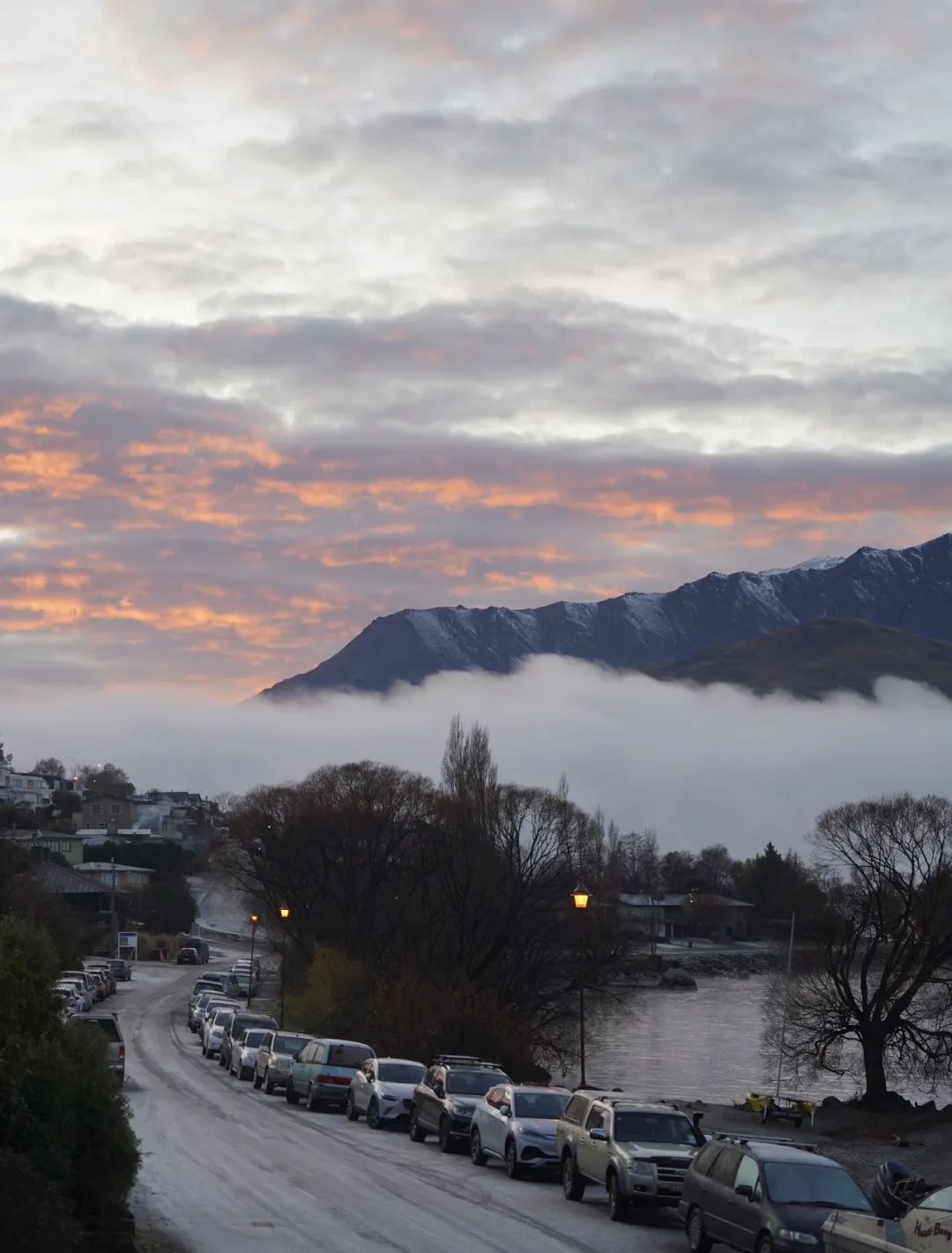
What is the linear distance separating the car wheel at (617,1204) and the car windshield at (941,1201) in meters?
7.29

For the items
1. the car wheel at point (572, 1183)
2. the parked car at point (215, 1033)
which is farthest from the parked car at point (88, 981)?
the car wheel at point (572, 1183)

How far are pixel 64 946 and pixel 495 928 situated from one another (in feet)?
81.6

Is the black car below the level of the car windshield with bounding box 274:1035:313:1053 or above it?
above

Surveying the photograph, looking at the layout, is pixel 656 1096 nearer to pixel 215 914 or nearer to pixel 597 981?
pixel 597 981

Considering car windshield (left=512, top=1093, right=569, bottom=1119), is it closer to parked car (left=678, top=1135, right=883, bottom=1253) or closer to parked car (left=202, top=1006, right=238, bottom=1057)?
parked car (left=678, top=1135, right=883, bottom=1253)

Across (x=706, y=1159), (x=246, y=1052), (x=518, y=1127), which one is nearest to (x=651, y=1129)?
(x=706, y=1159)

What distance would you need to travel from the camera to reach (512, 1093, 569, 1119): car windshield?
27.5 meters

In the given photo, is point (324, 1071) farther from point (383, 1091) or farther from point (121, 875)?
point (121, 875)

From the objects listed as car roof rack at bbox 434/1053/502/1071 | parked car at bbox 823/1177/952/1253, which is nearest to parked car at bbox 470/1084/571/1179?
car roof rack at bbox 434/1053/502/1071

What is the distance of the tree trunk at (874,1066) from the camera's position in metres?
61.7

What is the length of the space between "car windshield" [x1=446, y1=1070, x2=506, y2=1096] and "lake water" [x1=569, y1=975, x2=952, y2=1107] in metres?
30.3

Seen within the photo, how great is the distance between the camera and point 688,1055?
8069cm

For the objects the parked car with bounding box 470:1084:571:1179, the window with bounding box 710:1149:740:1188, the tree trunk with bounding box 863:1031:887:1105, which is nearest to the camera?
the window with bounding box 710:1149:740:1188

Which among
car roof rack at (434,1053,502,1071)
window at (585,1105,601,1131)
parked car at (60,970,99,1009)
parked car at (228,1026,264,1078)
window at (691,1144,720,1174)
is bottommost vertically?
parked car at (60,970,99,1009)
